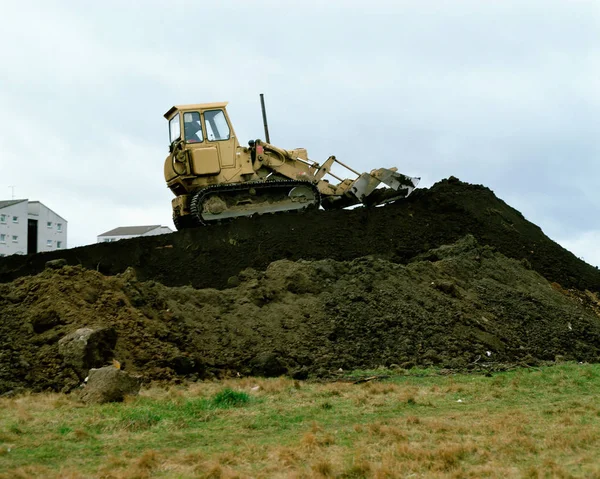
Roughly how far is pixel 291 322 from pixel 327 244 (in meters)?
6.61

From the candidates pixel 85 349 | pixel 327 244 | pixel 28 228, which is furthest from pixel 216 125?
pixel 28 228

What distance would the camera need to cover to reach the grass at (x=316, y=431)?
727 centimetres

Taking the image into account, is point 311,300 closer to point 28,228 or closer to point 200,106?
point 200,106

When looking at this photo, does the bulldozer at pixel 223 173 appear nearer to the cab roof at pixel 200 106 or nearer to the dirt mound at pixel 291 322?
the cab roof at pixel 200 106

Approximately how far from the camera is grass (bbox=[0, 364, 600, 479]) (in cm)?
727

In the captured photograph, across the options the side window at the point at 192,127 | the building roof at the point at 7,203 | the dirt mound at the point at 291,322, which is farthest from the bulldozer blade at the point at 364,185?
Answer: the building roof at the point at 7,203

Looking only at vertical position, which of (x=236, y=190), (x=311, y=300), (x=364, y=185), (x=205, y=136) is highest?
(x=205, y=136)

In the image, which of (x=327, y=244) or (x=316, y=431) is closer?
(x=316, y=431)

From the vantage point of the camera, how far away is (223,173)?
24000mm

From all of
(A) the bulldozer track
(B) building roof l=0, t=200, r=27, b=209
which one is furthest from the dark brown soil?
(B) building roof l=0, t=200, r=27, b=209

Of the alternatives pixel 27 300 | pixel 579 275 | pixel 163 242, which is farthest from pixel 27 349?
pixel 579 275

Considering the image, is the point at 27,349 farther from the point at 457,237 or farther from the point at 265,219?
the point at 457,237

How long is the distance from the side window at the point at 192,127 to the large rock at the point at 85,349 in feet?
38.3

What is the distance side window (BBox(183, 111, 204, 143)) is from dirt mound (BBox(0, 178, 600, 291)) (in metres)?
2.61
